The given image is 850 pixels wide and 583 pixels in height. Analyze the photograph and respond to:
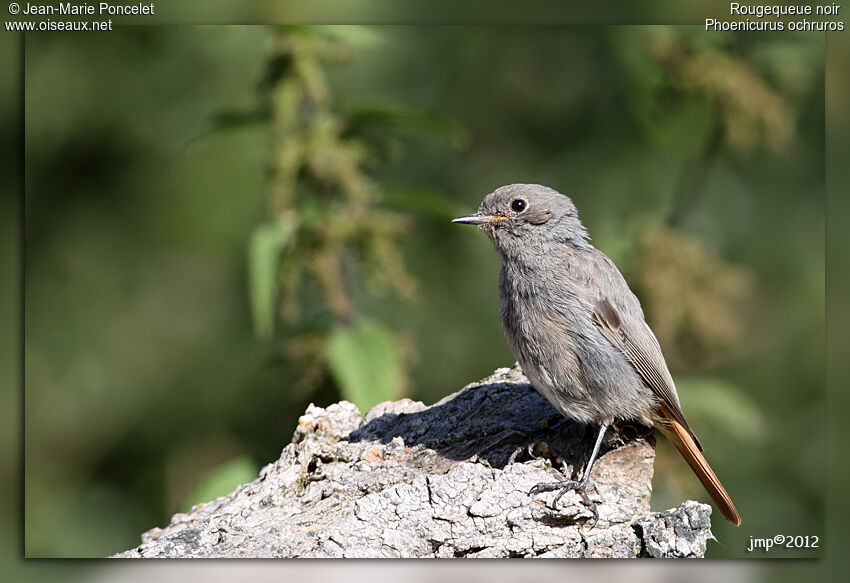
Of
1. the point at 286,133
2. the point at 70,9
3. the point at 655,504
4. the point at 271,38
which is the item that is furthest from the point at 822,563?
the point at 70,9

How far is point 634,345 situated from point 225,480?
2024 millimetres

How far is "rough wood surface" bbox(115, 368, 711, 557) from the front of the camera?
402 cm

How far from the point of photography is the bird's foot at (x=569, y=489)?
4043 mm

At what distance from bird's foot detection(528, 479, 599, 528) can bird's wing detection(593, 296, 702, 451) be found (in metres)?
0.55

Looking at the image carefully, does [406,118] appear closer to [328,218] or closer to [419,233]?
[328,218]

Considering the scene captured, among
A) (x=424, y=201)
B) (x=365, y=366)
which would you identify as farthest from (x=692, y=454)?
(x=424, y=201)

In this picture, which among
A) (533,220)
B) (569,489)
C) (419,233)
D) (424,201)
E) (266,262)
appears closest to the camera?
(569,489)

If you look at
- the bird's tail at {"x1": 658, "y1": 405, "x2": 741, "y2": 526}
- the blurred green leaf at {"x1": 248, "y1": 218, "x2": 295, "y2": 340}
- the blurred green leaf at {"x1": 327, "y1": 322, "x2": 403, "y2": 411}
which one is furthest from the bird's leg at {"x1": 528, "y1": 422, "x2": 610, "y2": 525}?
the blurred green leaf at {"x1": 248, "y1": 218, "x2": 295, "y2": 340}

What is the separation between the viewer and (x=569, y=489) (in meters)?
4.07

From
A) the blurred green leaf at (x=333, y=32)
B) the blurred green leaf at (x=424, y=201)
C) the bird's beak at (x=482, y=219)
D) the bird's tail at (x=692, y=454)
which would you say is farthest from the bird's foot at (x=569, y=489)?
the blurred green leaf at (x=333, y=32)

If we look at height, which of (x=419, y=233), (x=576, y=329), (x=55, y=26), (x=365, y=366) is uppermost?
(x=55, y=26)

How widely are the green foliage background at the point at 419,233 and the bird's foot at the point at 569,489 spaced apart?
1423 millimetres

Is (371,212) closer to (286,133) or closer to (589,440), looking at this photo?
(286,133)

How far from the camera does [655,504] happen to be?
5348 mm
